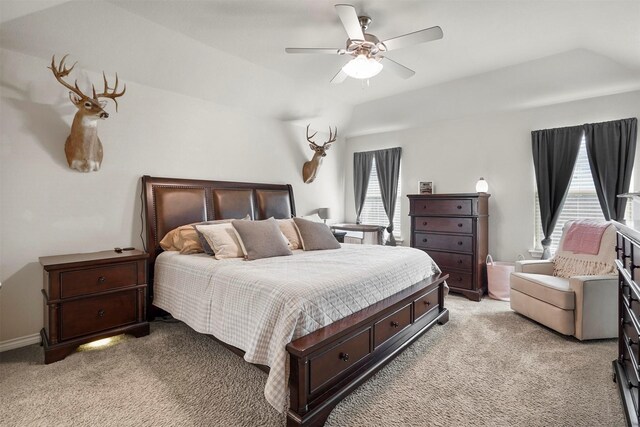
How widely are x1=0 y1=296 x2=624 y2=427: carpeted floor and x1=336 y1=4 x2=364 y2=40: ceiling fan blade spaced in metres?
2.63

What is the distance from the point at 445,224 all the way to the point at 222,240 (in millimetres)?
3114

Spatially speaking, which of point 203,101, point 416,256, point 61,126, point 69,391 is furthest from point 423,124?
point 69,391

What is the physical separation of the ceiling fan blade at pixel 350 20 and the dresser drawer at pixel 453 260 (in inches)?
125

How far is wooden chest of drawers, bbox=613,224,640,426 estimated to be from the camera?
1592 mm

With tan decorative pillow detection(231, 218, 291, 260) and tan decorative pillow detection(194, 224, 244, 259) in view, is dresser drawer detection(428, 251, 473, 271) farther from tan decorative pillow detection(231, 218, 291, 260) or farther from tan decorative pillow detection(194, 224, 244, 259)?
tan decorative pillow detection(194, 224, 244, 259)

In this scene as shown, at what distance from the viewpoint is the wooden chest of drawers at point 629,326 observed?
5.22ft

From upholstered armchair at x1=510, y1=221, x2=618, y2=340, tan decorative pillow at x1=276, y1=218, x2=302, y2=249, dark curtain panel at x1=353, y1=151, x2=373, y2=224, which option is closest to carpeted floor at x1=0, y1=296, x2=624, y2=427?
upholstered armchair at x1=510, y1=221, x2=618, y2=340

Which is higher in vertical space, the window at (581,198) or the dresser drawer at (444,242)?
the window at (581,198)

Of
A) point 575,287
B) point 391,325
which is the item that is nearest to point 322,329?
point 391,325

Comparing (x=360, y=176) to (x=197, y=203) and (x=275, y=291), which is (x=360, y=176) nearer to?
(x=197, y=203)

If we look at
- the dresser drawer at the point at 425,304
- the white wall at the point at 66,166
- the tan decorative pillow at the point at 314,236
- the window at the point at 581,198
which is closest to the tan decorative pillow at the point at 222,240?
the tan decorative pillow at the point at 314,236

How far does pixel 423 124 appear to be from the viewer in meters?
5.28

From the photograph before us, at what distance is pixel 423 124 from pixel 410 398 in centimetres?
435

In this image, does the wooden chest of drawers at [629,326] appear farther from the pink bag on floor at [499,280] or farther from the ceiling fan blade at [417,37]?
the pink bag on floor at [499,280]
